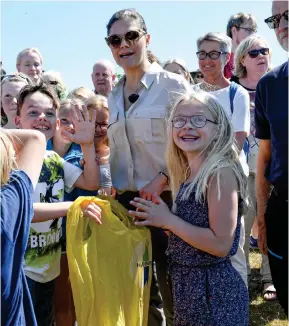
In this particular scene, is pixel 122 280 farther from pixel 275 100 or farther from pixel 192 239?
Answer: pixel 275 100

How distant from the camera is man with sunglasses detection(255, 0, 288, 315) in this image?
203cm

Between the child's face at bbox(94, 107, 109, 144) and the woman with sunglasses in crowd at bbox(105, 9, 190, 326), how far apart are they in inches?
11.4

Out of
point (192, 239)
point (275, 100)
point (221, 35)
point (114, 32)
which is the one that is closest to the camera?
point (275, 100)

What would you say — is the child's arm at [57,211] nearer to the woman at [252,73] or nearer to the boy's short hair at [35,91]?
the boy's short hair at [35,91]

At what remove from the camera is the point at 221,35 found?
12.5ft

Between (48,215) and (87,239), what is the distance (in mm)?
231

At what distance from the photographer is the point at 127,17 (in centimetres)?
290

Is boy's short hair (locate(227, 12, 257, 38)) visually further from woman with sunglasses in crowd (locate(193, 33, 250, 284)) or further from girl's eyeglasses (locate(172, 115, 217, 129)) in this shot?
girl's eyeglasses (locate(172, 115, 217, 129))

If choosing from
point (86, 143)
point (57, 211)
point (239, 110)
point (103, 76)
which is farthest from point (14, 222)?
point (103, 76)

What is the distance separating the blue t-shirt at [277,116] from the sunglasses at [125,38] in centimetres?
101

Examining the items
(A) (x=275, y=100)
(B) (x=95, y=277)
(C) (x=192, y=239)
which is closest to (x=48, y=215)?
(B) (x=95, y=277)

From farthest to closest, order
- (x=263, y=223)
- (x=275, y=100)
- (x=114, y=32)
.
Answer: (x=114, y=32)
(x=263, y=223)
(x=275, y=100)

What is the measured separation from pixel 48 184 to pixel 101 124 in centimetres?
76

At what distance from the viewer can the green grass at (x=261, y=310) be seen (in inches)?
139
